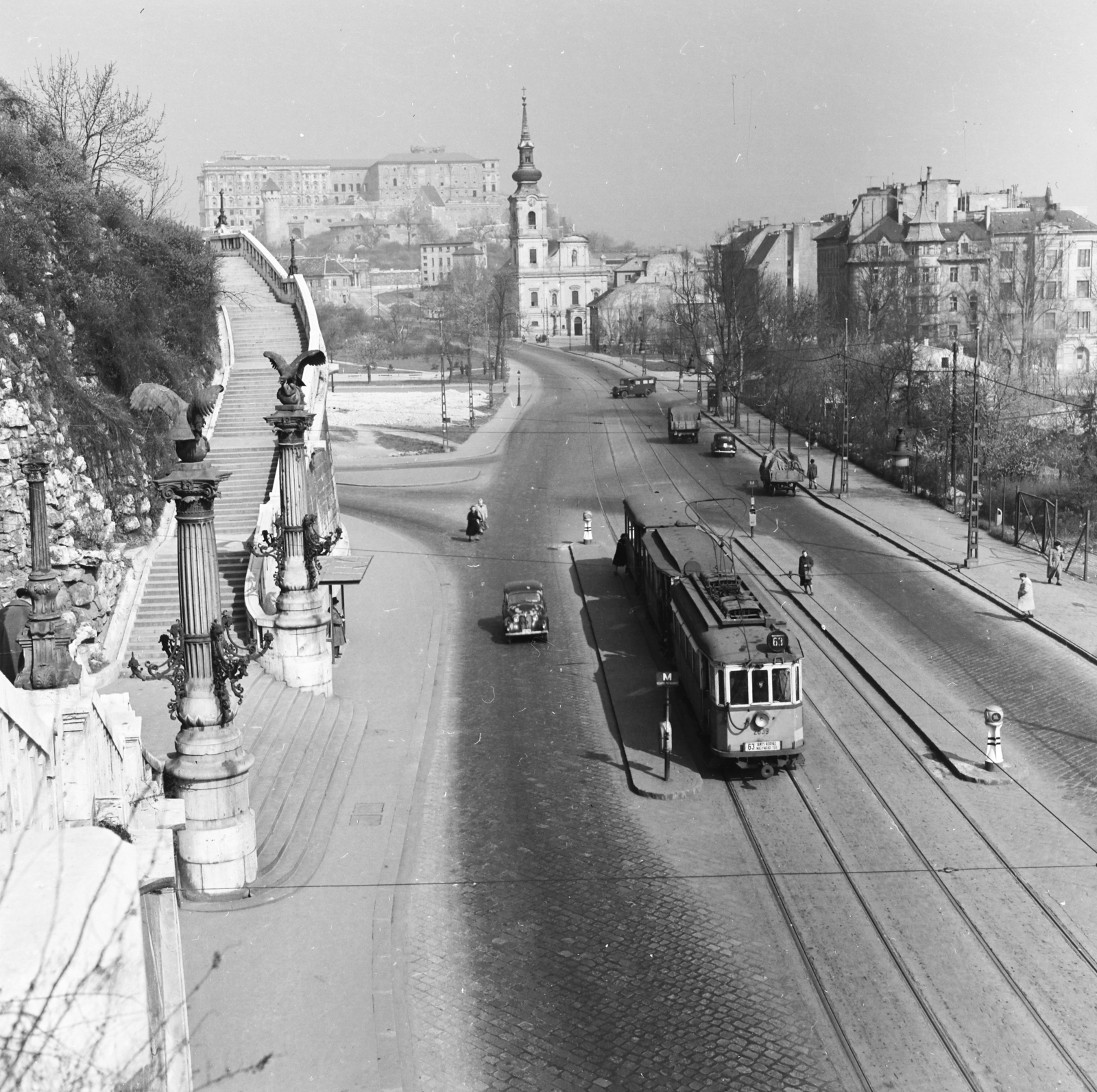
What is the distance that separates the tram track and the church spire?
158216 millimetres

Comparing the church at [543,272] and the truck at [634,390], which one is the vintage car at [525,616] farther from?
the church at [543,272]

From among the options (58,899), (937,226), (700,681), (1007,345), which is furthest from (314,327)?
(937,226)

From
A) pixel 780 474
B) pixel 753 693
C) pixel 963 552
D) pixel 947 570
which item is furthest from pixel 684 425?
pixel 753 693

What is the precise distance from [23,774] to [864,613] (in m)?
24.6

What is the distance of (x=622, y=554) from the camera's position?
38.9 metres

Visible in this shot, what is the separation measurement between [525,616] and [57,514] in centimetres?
1130

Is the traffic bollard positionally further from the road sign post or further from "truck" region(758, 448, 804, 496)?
"truck" region(758, 448, 804, 496)

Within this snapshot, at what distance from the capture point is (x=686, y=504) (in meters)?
46.6

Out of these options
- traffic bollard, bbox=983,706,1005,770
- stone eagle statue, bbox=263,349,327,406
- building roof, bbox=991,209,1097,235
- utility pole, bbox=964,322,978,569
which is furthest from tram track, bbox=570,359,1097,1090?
building roof, bbox=991,209,1097,235

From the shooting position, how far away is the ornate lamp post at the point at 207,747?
18172 mm

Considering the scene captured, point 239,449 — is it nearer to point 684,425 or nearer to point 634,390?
point 684,425

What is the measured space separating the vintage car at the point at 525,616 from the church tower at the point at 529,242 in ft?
485

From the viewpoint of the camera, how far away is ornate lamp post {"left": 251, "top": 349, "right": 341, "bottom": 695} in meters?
26.7

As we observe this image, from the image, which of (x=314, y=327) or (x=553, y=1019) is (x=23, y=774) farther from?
(x=314, y=327)
